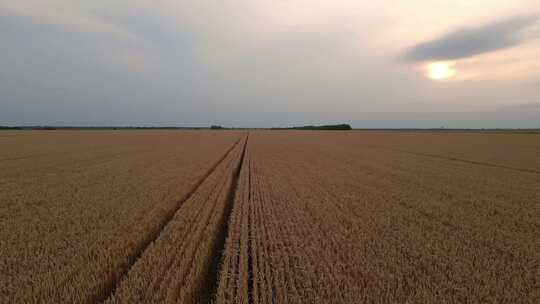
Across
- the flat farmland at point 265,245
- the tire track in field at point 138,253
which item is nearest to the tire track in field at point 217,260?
the flat farmland at point 265,245

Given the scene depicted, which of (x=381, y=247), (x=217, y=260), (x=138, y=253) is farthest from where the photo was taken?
(x=381, y=247)

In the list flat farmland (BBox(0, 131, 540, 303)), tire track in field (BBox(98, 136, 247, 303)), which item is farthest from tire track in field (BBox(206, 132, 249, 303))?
tire track in field (BBox(98, 136, 247, 303))

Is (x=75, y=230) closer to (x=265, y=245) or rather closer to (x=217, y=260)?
(x=217, y=260)

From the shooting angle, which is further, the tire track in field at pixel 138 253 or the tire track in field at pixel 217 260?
the tire track in field at pixel 217 260

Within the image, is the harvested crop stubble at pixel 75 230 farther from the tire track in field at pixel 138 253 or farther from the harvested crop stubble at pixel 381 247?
the harvested crop stubble at pixel 381 247

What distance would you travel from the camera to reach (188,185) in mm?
7832

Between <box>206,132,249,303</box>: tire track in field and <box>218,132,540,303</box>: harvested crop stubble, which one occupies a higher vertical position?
<box>218,132,540,303</box>: harvested crop stubble

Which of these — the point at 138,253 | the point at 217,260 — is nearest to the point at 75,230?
the point at 138,253

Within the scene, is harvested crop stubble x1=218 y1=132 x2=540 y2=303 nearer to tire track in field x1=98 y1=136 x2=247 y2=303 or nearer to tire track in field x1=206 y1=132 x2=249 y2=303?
tire track in field x1=206 y1=132 x2=249 y2=303

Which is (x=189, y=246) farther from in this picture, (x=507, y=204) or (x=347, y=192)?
(x=507, y=204)

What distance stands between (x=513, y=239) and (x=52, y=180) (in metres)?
13.5

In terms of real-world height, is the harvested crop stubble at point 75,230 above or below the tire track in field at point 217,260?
above

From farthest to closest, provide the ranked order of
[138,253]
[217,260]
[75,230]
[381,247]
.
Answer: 1. [75,230]
2. [381,247]
3. [138,253]
4. [217,260]

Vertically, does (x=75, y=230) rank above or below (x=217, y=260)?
above
